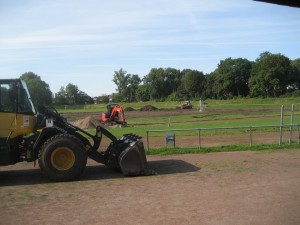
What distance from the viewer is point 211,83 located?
122125 millimetres

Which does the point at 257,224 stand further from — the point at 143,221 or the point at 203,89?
the point at 203,89

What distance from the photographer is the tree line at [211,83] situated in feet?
334

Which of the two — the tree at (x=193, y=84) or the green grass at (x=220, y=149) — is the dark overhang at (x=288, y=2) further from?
the tree at (x=193, y=84)

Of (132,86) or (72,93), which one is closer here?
(72,93)

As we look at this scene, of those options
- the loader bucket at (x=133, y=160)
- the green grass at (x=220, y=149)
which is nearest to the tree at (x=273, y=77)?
the green grass at (x=220, y=149)

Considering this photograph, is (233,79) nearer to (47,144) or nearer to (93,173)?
(93,173)

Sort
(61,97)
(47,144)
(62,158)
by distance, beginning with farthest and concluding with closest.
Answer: (61,97) < (62,158) < (47,144)

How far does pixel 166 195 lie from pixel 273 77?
3891 inches

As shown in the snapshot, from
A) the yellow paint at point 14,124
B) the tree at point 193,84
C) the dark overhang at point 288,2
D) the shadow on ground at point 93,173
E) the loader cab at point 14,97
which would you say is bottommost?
the shadow on ground at point 93,173

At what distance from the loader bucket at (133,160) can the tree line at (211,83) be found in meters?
73.5

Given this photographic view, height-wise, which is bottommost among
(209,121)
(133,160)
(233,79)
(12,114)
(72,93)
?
(209,121)

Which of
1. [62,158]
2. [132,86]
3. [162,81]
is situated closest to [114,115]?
[62,158]

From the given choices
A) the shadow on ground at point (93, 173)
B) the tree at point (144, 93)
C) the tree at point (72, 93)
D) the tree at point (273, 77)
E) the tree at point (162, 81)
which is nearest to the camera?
the shadow on ground at point (93, 173)

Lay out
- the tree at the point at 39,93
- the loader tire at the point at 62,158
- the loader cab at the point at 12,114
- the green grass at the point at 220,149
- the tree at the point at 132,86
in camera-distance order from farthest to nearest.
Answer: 1. the tree at the point at 132,86
2. the green grass at the point at 220,149
3. the tree at the point at 39,93
4. the loader cab at the point at 12,114
5. the loader tire at the point at 62,158
